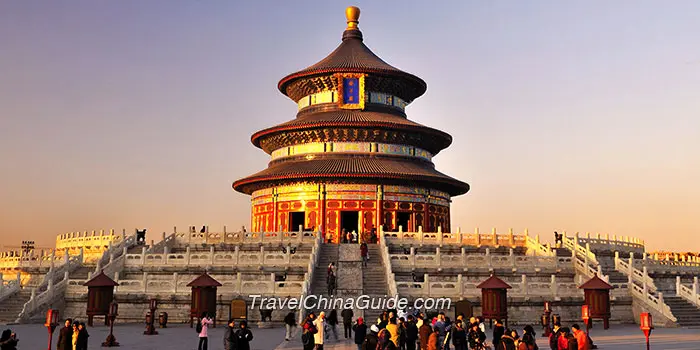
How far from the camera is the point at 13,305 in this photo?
31984 mm

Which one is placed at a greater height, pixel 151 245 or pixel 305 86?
pixel 305 86

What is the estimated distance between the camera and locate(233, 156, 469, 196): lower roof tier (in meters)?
48.0

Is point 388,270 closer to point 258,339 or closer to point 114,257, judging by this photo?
point 258,339

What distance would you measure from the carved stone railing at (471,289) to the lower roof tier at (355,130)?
20.9 meters

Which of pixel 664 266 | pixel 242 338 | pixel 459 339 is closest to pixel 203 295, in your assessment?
pixel 242 338

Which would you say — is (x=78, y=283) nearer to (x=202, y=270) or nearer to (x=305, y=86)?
(x=202, y=270)

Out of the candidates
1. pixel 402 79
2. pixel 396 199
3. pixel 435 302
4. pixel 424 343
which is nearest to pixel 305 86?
pixel 402 79

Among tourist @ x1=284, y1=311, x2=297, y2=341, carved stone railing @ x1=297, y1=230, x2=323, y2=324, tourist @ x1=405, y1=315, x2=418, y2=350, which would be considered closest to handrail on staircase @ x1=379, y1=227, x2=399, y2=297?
carved stone railing @ x1=297, y1=230, x2=323, y2=324

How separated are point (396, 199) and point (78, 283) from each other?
76.2 ft

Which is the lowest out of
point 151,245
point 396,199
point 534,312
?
point 534,312

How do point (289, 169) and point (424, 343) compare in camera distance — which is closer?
point (424, 343)

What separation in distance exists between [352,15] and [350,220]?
20272 millimetres

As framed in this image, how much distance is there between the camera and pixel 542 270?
33.8 m

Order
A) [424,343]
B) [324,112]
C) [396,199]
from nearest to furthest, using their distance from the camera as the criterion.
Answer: [424,343] → [396,199] → [324,112]
